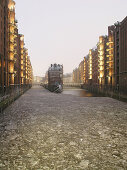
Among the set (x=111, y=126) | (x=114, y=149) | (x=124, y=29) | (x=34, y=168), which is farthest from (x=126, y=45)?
(x=34, y=168)

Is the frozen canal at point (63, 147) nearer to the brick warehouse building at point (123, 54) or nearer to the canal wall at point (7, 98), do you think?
the canal wall at point (7, 98)

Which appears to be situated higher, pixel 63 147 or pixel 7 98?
pixel 7 98

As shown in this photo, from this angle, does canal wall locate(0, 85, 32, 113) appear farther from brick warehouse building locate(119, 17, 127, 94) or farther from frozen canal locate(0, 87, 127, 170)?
brick warehouse building locate(119, 17, 127, 94)

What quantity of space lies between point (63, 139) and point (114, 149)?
250 cm

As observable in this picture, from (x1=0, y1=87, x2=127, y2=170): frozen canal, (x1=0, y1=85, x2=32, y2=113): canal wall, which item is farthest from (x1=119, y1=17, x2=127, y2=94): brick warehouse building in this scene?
(x1=0, y1=87, x2=127, y2=170): frozen canal

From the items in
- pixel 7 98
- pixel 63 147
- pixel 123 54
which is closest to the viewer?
pixel 63 147

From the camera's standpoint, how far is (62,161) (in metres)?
5.39

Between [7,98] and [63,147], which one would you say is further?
[7,98]

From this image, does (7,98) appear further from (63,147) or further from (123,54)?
(123,54)

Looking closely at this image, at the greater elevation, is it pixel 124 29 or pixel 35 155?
pixel 124 29

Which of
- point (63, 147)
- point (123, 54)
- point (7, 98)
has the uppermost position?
point (123, 54)

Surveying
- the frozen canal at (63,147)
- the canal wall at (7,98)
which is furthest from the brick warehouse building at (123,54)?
the frozen canal at (63,147)

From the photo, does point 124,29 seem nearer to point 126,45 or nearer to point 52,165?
point 126,45

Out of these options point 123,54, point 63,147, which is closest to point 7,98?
point 63,147
